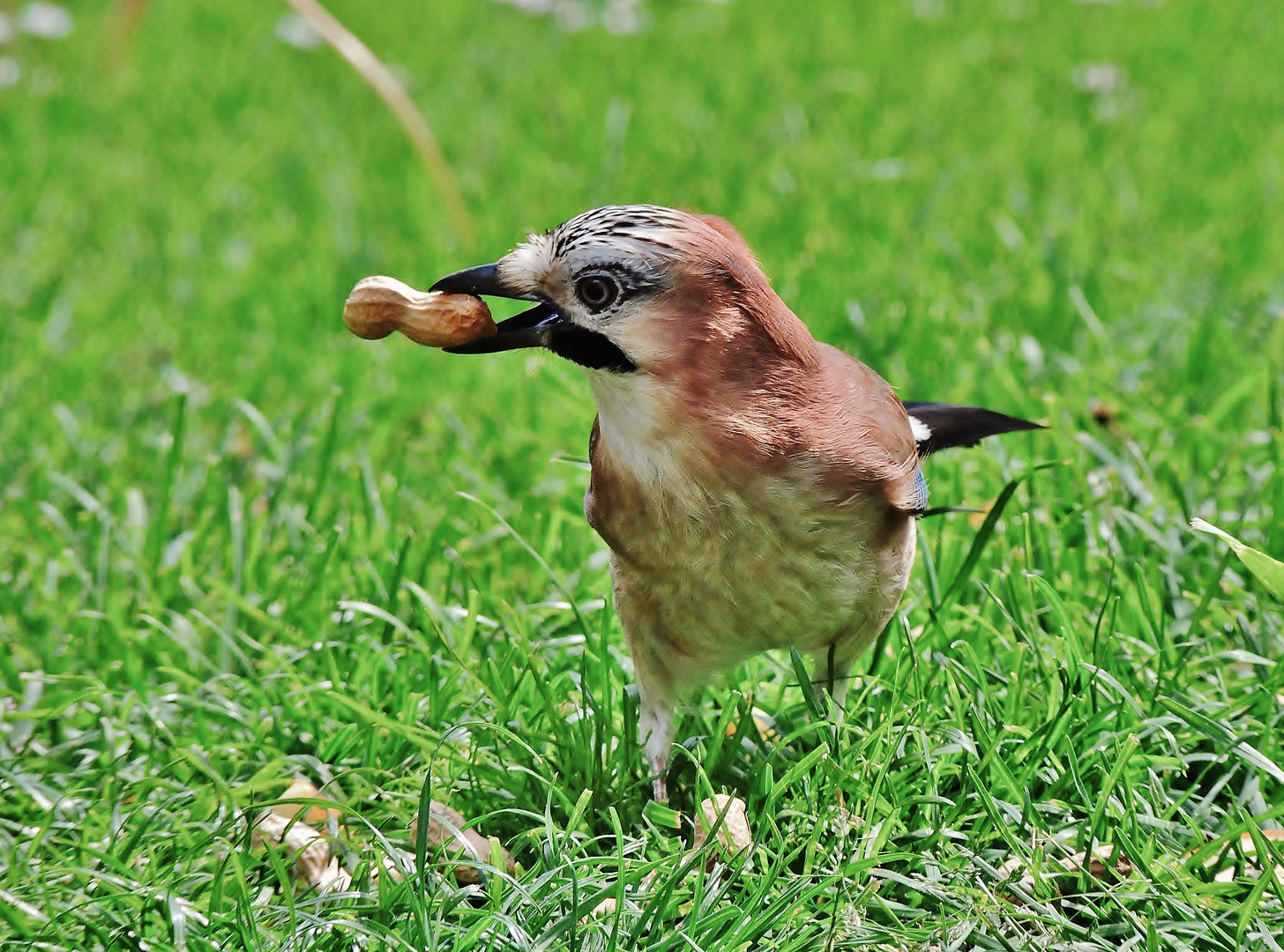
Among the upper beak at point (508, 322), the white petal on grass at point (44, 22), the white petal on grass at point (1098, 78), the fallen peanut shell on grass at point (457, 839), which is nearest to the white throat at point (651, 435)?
the upper beak at point (508, 322)

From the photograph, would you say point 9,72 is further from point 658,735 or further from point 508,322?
point 658,735

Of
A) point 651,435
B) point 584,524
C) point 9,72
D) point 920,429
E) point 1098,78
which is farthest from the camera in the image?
point 9,72

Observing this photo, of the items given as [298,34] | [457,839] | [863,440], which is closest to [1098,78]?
[298,34]

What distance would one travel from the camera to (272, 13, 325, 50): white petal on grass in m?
7.08

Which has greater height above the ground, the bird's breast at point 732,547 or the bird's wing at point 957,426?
the bird's wing at point 957,426

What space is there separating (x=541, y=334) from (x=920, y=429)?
97 centimetres

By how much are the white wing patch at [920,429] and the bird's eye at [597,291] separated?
33.3 inches

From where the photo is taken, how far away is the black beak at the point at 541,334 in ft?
7.73

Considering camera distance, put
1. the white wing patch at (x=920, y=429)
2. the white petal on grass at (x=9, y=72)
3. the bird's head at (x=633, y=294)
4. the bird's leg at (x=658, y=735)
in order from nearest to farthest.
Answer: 1. the bird's head at (x=633, y=294)
2. the bird's leg at (x=658, y=735)
3. the white wing patch at (x=920, y=429)
4. the white petal on grass at (x=9, y=72)

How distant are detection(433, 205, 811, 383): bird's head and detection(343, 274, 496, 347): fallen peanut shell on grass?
1.6 inches

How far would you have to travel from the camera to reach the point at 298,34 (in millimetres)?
7105

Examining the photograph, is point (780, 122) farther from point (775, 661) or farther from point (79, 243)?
point (775, 661)

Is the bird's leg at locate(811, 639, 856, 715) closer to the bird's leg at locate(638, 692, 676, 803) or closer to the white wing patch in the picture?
the bird's leg at locate(638, 692, 676, 803)

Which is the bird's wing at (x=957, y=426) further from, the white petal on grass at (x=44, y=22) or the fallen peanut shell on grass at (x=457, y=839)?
the white petal on grass at (x=44, y=22)
